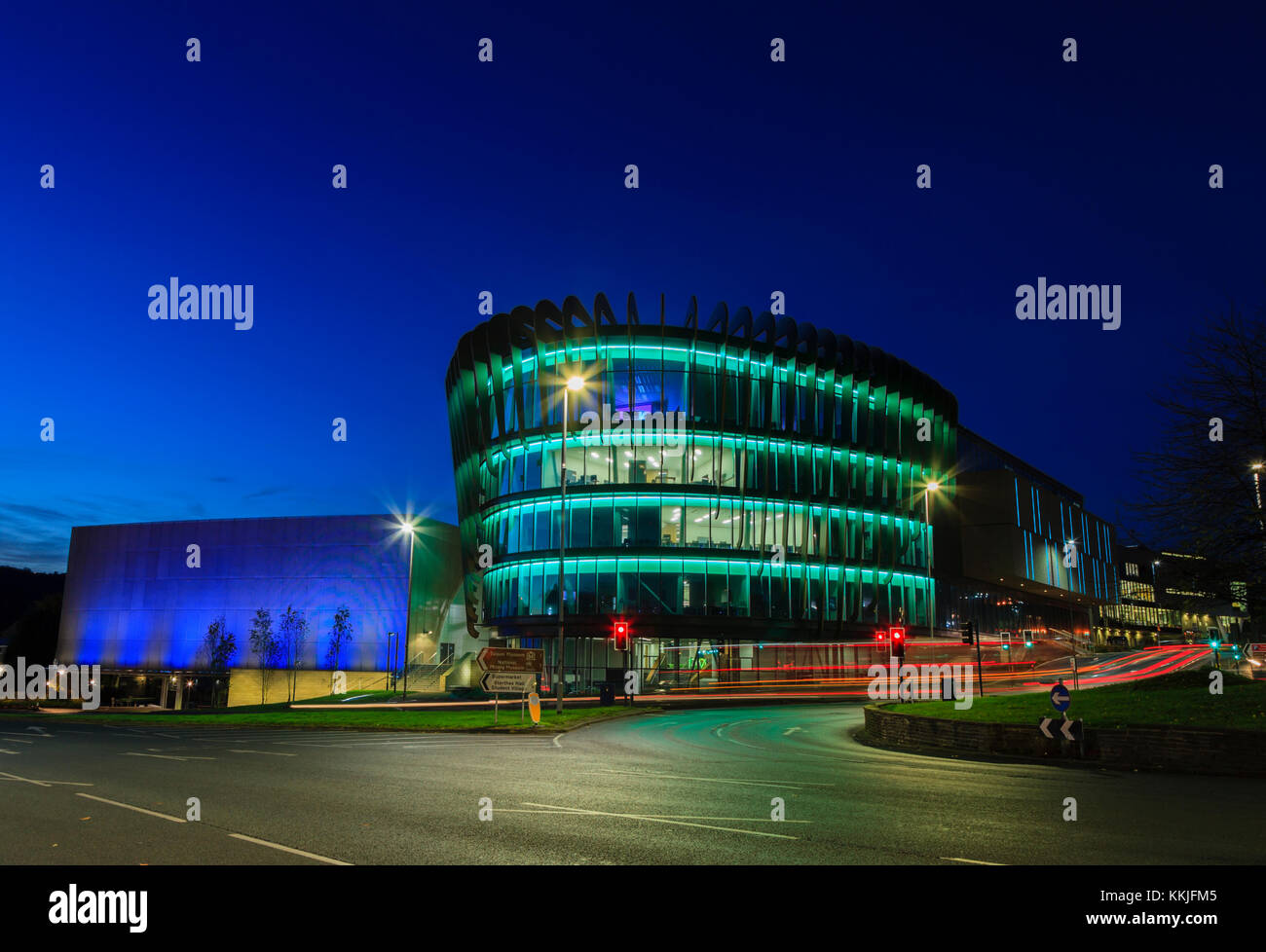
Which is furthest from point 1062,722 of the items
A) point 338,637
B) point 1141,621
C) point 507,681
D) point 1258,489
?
point 1141,621

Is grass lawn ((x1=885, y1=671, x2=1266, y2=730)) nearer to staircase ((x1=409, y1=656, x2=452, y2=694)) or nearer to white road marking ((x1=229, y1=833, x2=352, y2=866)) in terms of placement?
white road marking ((x1=229, y1=833, x2=352, y2=866))

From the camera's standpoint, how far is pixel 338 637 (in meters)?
73.2

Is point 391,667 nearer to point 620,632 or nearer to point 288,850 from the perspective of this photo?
point 620,632

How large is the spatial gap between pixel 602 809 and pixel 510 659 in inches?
691

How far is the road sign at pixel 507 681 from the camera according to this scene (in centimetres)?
2733

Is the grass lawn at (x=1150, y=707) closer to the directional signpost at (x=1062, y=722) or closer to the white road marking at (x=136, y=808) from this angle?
the directional signpost at (x=1062, y=722)

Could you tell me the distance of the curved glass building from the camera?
58.3m

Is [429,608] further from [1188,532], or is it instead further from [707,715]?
[1188,532]

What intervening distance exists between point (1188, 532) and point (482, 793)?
55.1 ft

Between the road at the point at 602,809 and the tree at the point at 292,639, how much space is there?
54580mm

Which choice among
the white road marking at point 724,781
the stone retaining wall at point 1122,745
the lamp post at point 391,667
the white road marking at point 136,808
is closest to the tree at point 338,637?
the lamp post at point 391,667

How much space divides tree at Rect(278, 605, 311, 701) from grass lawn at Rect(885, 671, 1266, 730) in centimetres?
5860

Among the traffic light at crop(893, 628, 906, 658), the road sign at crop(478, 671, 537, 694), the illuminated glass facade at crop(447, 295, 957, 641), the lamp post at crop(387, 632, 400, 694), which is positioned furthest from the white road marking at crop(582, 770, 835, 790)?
the lamp post at crop(387, 632, 400, 694)
